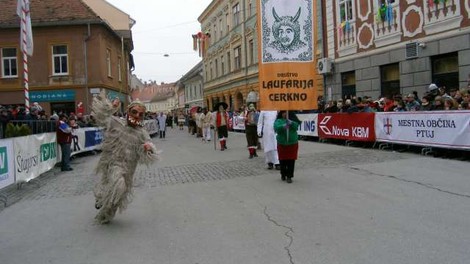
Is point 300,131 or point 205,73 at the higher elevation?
point 205,73

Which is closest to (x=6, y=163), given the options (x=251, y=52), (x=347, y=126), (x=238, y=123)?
(x=347, y=126)

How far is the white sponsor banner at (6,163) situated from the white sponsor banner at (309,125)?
486 inches

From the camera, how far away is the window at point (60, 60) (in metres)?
31.4

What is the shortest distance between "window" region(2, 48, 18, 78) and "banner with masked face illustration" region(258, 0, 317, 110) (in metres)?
26.0

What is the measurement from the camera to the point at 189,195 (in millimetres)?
8570

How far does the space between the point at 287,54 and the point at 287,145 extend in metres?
2.21

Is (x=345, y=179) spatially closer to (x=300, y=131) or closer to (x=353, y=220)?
(x=353, y=220)

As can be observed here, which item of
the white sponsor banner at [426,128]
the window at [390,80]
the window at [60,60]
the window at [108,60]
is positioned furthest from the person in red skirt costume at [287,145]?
the window at [108,60]

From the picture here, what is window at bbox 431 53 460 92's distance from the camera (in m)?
16.6

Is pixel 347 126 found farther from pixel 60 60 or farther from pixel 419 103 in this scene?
pixel 60 60

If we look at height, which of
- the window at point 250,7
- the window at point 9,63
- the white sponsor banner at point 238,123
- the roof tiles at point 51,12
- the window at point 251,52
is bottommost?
the white sponsor banner at point 238,123

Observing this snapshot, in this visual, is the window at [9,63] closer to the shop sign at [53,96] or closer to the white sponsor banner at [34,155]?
the shop sign at [53,96]

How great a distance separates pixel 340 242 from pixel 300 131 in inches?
614

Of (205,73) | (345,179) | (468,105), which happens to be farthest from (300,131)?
(205,73)
